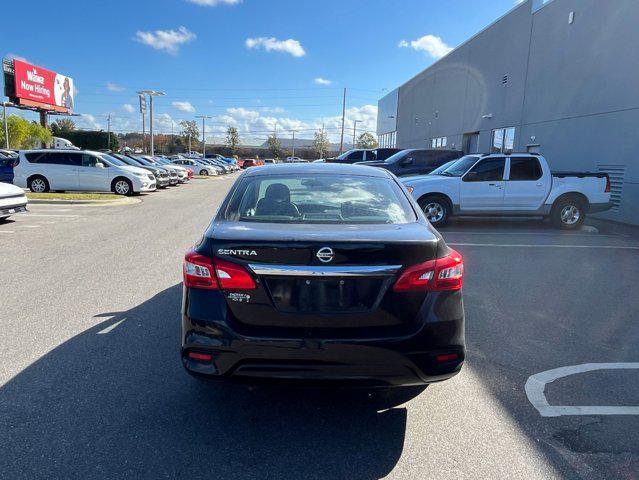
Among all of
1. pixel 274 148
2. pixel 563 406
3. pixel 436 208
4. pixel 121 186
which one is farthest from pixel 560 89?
pixel 274 148

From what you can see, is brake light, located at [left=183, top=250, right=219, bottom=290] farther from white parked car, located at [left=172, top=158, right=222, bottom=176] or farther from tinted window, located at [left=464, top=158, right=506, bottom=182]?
white parked car, located at [left=172, top=158, right=222, bottom=176]

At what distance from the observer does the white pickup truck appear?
11453 mm

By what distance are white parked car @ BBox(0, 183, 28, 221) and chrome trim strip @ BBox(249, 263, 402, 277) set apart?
9.87m

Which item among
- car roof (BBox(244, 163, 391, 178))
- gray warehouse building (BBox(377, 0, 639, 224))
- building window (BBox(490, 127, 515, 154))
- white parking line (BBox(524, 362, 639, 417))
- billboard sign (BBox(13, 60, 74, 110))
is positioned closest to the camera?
white parking line (BBox(524, 362, 639, 417))

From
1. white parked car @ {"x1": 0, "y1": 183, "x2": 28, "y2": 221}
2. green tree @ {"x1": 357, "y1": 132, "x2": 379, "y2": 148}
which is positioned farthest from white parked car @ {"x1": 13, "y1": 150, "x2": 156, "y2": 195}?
green tree @ {"x1": 357, "y1": 132, "x2": 379, "y2": 148}

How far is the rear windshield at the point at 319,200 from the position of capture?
131 inches

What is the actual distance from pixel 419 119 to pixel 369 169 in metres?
34.8

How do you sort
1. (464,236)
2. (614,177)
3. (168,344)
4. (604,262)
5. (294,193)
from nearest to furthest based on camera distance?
1. (294,193)
2. (168,344)
3. (604,262)
4. (464,236)
5. (614,177)

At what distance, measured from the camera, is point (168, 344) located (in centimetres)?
416

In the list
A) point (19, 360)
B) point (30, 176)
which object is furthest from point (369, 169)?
point (30, 176)

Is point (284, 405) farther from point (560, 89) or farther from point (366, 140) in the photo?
point (366, 140)

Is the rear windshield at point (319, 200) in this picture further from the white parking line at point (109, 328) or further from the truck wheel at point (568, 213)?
the truck wheel at point (568, 213)

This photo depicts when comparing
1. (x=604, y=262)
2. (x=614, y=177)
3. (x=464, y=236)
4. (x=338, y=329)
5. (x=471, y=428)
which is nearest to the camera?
(x=338, y=329)

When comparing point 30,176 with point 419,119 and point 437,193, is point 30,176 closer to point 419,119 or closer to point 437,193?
point 437,193
